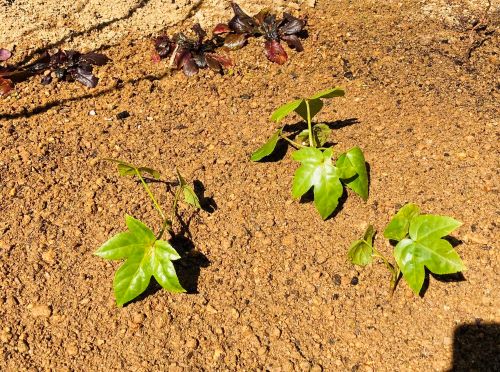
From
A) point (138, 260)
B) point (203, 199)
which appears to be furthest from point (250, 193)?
point (138, 260)

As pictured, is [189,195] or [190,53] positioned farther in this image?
[190,53]

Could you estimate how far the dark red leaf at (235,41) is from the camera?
3.04 meters

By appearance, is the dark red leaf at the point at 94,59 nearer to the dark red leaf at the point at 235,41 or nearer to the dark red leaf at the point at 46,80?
the dark red leaf at the point at 46,80

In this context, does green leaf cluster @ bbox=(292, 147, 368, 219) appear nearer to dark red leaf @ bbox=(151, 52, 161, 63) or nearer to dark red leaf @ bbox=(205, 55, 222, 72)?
dark red leaf @ bbox=(205, 55, 222, 72)

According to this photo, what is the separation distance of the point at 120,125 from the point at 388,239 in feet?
4.35

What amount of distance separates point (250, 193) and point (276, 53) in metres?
0.88

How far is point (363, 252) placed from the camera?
2.20 meters

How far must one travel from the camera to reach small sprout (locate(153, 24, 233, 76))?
116 inches

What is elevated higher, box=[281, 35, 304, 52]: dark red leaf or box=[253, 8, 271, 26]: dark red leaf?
box=[253, 8, 271, 26]: dark red leaf

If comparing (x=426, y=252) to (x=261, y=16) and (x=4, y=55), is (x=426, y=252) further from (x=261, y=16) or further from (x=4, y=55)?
(x=4, y=55)

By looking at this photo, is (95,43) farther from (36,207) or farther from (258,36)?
(36,207)

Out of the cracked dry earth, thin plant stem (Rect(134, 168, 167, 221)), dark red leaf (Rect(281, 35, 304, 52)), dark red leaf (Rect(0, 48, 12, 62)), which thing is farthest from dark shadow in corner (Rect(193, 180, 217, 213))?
dark red leaf (Rect(0, 48, 12, 62))

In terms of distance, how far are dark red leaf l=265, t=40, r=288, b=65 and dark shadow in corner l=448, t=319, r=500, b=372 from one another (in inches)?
61.2

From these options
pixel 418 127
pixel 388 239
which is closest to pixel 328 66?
pixel 418 127
